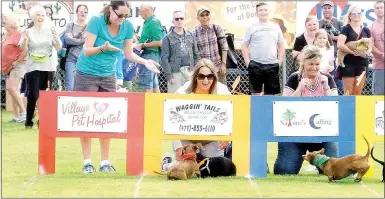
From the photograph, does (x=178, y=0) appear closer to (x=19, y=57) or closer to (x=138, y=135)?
(x=19, y=57)

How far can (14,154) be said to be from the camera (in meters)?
11.0

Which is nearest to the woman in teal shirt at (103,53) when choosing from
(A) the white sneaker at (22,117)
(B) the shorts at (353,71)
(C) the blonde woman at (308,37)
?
(C) the blonde woman at (308,37)

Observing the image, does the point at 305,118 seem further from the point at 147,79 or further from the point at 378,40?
the point at 147,79

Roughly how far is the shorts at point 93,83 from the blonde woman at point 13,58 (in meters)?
5.35

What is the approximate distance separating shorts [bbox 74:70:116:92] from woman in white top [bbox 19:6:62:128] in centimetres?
465

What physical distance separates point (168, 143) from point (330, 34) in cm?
329

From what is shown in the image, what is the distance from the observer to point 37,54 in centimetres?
1403

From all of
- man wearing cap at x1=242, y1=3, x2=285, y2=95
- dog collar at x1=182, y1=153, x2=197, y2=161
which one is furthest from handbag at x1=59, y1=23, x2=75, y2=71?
dog collar at x1=182, y1=153, x2=197, y2=161

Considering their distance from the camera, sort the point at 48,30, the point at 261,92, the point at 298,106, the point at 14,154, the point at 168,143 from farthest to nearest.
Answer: the point at 48,30 → the point at 261,92 → the point at 168,143 → the point at 14,154 → the point at 298,106

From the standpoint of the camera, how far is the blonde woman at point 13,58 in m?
14.6

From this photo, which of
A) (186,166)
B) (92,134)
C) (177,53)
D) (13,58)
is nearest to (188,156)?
(186,166)

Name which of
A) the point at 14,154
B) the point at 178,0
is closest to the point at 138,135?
the point at 14,154

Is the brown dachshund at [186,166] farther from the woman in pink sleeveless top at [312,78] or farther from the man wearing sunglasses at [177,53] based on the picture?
the man wearing sunglasses at [177,53]

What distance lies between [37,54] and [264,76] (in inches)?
123
